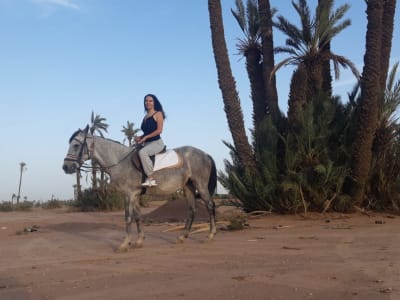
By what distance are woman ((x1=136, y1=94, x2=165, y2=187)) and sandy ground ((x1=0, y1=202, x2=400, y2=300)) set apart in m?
1.75

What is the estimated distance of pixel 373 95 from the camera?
14.9m

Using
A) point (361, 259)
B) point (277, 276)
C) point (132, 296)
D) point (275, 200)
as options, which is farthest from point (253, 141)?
point (132, 296)

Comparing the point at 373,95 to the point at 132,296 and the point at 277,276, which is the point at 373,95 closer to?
the point at 277,276

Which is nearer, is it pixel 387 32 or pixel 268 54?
pixel 387 32

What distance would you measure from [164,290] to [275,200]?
9.90 m

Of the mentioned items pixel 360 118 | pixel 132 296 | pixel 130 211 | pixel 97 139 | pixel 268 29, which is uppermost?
pixel 268 29

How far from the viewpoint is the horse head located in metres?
11.3

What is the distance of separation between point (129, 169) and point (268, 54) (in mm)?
8968

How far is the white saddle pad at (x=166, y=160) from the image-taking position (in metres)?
11.3

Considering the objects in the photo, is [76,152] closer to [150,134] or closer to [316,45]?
[150,134]

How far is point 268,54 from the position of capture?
18.2 metres

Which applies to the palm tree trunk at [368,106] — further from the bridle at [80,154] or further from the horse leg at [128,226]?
the bridle at [80,154]

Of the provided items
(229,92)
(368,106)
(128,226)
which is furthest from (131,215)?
(368,106)

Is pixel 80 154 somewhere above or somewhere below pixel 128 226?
above
